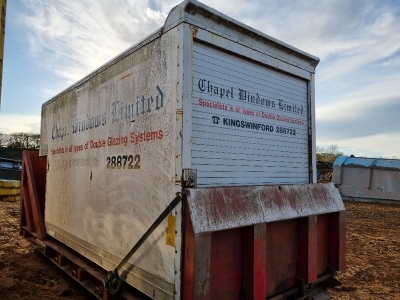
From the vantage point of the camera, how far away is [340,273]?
537 cm

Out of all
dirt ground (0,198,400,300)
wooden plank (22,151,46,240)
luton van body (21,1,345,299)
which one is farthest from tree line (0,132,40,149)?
luton van body (21,1,345,299)

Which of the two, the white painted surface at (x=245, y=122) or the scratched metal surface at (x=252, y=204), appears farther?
Result: the white painted surface at (x=245, y=122)

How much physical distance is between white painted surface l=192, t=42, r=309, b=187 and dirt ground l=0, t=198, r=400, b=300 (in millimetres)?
2469

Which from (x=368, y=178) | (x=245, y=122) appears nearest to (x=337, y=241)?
(x=245, y=122)

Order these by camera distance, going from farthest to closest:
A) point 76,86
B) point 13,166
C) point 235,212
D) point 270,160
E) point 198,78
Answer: point 13,166 < point 76,86 < point 270,160 < point 198,78 < point 235,212

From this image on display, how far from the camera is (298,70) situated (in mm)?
3602

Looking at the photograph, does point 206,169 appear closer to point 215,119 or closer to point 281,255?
point 215,119

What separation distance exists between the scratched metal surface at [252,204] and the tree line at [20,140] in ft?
102

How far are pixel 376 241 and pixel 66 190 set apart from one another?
Result: 733 cm

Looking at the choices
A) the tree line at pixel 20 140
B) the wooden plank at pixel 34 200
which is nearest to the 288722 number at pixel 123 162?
the wooden plank at pixel 34 200

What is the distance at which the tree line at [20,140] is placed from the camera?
1175 inches

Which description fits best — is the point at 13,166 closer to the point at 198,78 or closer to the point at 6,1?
the point at 6,1

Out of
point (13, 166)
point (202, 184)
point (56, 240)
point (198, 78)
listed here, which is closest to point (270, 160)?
point (202, 184)

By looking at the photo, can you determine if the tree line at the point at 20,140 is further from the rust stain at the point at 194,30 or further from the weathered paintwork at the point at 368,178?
the rust stain at the point at 194,30
